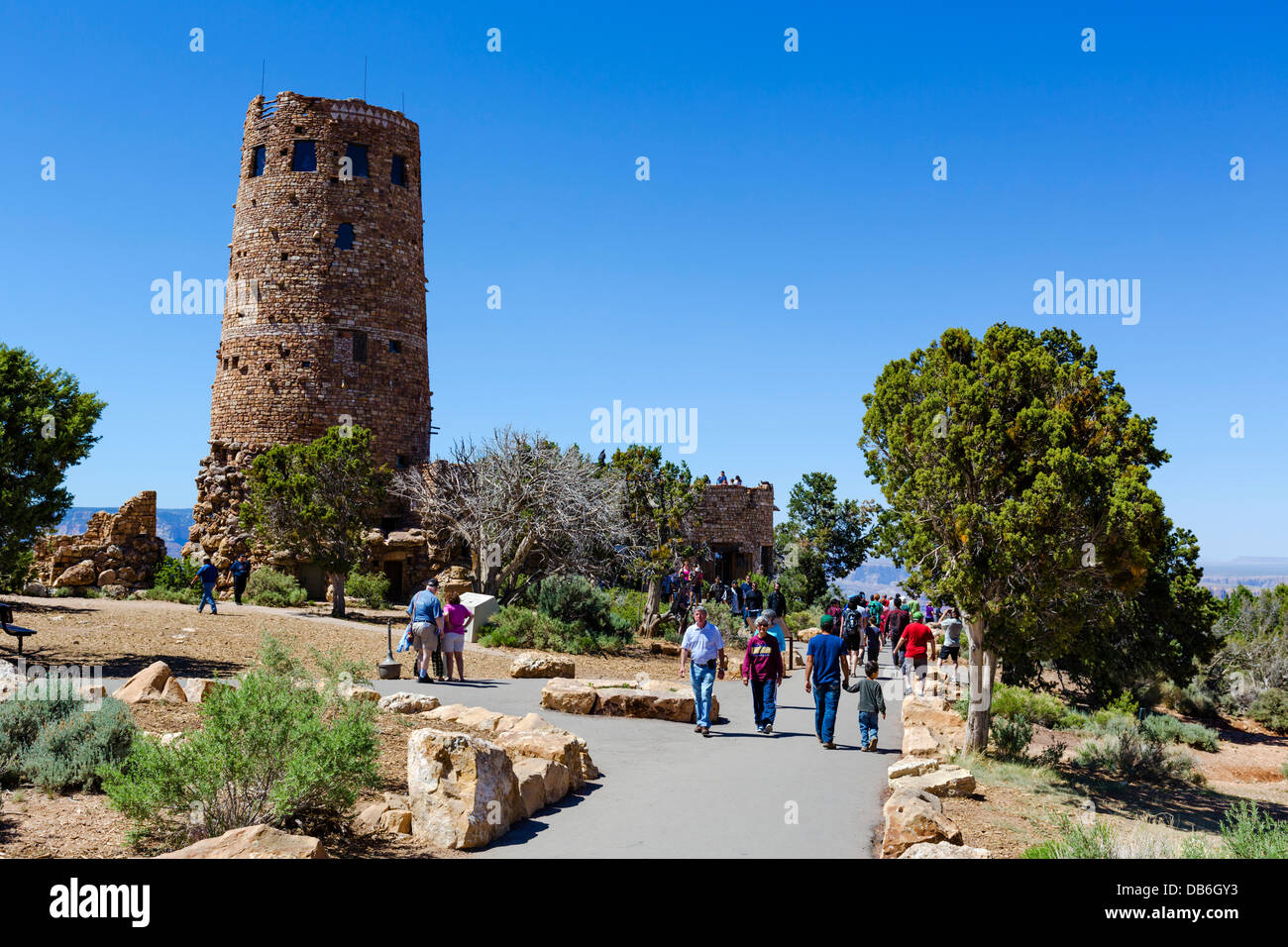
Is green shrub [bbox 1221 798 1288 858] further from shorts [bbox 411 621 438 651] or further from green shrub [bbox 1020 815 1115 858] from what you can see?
shorts [bbox 411 621 438 651]

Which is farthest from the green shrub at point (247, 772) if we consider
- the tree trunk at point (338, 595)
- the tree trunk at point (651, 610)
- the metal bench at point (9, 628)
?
the tree trunk at point (338, 595)

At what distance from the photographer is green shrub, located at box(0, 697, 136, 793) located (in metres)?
7.77

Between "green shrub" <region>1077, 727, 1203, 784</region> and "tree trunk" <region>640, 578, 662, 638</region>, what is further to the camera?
"tree trunk" <region>640, 578, 662, 638</region>

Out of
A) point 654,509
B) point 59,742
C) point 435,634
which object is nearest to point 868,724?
point 435,634

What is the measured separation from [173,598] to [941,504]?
24655 millimetres

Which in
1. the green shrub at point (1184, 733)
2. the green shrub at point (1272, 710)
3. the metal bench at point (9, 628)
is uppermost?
the metal bench at point (9, 628)

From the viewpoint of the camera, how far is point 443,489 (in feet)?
108

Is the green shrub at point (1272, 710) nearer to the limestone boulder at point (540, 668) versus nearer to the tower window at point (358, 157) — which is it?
the limestone boulder at point (540, 668)

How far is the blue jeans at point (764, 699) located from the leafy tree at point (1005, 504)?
2.58 meters

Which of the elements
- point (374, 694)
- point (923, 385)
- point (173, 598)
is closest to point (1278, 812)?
point (923, 385)

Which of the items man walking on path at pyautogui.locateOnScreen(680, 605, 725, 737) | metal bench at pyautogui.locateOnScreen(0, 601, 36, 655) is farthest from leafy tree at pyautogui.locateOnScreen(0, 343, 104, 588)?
man walking on path at pyautogui.locateOnScreen(680, 605, 725, 737)

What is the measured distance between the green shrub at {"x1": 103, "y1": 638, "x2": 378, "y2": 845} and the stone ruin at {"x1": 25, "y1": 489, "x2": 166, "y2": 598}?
28161 millimetres

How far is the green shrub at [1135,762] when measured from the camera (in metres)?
15.8

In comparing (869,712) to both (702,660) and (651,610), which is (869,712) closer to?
(702,660)
